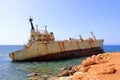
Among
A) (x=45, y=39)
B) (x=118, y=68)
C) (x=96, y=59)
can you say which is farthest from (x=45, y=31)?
(x=118, y=68)

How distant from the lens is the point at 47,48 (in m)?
49.5

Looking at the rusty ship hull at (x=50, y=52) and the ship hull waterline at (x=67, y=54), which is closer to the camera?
the rusty ship hull at (x=50, y=52)

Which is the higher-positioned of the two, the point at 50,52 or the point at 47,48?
the point at 47,48

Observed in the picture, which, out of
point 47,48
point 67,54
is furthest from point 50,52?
point 67,54

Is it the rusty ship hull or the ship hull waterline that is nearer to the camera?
the rusty ship hull

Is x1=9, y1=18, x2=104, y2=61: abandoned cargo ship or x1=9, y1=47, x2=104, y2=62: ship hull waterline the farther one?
x1=9, y1=47, x2=104, y2=62: ship hull waterline

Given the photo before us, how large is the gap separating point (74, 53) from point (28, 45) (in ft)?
35.2

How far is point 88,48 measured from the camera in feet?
192

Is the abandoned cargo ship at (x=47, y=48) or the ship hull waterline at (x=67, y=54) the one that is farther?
the ship hull waterline at (x=67, y=54)

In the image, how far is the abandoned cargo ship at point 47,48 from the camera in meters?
48.6

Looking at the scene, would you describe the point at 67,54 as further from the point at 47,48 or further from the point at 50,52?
the point at 47,48

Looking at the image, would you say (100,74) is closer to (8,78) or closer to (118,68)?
(118,68)

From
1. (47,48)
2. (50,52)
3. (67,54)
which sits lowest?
(67,54)

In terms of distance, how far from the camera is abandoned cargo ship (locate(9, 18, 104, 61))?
1912 inches
